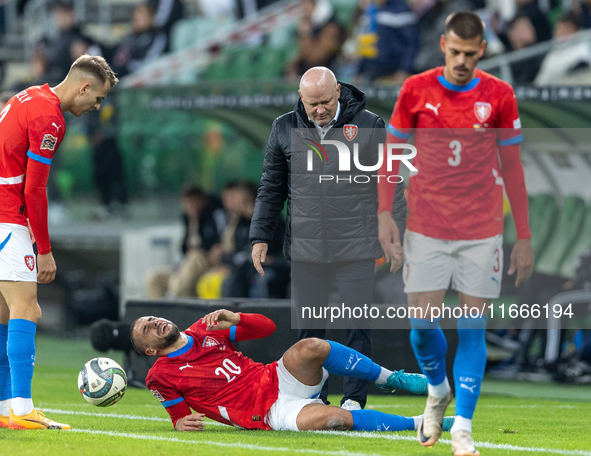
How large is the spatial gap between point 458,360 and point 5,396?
9.02 feet

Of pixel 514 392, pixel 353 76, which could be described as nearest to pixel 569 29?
pixel 353 76

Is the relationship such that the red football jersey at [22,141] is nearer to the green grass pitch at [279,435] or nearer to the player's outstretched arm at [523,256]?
the green grass pitch at [279,435]

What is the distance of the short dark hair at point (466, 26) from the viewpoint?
4125 mm

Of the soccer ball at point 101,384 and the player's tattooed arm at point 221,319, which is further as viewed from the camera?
the soccer ball at point 101,384

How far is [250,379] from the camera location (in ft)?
17.2

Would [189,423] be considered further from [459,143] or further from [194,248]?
[194,248]

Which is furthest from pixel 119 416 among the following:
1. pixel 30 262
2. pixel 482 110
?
pixel 482 110

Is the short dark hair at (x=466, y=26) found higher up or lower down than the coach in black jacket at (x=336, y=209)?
higher up

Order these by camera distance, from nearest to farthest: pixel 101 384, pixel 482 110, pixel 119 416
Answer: pixel 482 110
pixel 101 384
pixel 119 416

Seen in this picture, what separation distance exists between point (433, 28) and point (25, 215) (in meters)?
8.01

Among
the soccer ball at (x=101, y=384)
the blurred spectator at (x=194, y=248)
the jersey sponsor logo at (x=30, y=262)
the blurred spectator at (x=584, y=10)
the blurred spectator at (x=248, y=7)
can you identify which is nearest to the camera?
the jersey sponsor logo at (x=30, y=262)

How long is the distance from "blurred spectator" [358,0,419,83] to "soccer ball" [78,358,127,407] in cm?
725

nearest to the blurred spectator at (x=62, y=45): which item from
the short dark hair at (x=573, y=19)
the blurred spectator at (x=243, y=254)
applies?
the blurred spectator at (x=243, y=254)

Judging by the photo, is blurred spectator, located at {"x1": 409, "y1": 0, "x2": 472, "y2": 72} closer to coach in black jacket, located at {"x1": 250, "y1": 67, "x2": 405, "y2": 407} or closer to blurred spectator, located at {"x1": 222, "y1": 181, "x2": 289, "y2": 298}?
blurred spectator, located at {"x1": 222, "y1": 181, "x2": 289, "y2": 298}
